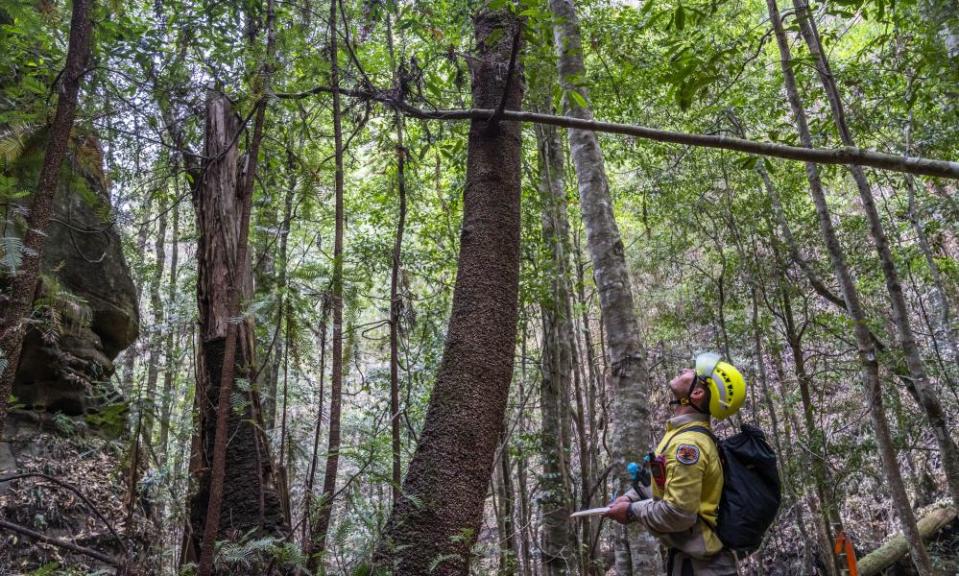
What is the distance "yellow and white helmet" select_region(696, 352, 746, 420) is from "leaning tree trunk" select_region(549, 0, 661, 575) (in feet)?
5.82

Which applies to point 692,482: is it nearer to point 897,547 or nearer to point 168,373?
point 168,373

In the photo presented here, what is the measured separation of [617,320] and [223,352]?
3284mm

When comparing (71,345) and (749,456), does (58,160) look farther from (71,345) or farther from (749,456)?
(71,345)

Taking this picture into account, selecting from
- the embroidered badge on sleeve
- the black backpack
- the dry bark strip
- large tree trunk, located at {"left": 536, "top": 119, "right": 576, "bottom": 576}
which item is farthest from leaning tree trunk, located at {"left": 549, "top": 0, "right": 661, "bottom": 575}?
the dry bark strip

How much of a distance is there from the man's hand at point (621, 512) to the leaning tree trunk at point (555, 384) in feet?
12.3

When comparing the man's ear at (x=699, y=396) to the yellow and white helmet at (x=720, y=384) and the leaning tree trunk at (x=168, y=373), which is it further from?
the leaning tree trunk at (x=168, y=373)

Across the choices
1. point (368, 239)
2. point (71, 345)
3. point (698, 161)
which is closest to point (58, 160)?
point (71, 345)

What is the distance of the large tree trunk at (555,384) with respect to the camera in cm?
736

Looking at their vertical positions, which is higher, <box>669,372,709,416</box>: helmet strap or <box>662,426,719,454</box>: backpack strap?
<box>669,372,709,416</box>: helmet strap

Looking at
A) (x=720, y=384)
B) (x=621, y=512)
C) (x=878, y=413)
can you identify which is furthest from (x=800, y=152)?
(x=878, y=413)

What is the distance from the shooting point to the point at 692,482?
3014 mm

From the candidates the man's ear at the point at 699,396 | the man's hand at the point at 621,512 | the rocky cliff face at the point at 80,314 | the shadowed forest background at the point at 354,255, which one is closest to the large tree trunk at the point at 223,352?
the shadowed forest background at the point at 354,255

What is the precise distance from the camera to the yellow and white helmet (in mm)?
3230

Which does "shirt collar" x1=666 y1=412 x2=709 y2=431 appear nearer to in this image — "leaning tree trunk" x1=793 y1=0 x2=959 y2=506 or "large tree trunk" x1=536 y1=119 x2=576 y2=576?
"large tree trunk" x1=536 y1=119 x2=576 y2=576
